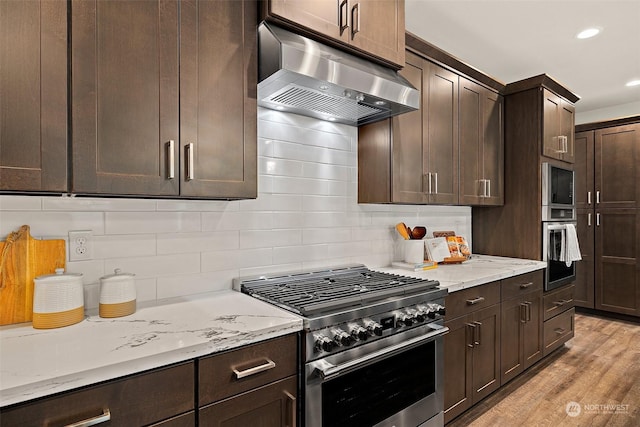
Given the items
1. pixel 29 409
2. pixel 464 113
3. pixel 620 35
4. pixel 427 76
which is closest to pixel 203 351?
pixel 29 409

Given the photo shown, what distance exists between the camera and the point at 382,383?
5.68 ft

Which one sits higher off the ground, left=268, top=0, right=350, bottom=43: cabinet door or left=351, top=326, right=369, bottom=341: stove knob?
left=268, top=0, right=350, bottom=43: cabinet door

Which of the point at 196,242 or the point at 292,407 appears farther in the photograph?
the point at 196,242

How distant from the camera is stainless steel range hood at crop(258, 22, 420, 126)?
5.23ft

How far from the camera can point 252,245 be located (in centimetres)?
202

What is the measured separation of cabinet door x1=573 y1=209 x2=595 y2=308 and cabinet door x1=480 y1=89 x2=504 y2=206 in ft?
7.21

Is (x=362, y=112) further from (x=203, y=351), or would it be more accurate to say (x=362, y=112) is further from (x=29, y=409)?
(x=29, y=409)

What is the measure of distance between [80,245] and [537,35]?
355cm

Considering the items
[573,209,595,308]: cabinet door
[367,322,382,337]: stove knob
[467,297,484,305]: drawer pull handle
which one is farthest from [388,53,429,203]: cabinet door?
[573,209,595,308]: cabinet door

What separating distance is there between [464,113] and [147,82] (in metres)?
2.38

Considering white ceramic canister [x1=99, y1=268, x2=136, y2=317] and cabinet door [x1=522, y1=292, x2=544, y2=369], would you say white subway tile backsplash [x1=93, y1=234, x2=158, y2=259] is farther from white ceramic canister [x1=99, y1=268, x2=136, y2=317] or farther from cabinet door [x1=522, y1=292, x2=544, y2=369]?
cabinet door [x1=522, y1=292, x2=544, y2=369]

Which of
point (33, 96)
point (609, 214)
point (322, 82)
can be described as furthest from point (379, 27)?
point (609, 214)

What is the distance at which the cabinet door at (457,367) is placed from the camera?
2146mm

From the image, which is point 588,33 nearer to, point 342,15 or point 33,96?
point 342,15
